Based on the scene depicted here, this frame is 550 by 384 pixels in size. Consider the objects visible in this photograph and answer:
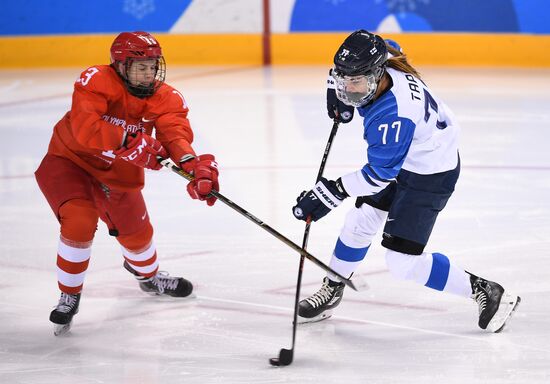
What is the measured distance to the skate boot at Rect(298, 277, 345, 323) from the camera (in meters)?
3.37

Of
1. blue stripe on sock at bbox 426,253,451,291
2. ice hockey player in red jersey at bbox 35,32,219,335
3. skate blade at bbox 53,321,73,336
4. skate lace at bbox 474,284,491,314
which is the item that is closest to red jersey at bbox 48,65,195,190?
ice hockey player in red jersey at bbox 35,32,219,335

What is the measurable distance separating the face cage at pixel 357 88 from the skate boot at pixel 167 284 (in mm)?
1030

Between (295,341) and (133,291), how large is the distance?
0.81 metres

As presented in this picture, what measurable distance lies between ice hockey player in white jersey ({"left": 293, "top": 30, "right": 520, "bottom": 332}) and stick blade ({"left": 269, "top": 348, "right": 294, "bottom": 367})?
1.34 feet

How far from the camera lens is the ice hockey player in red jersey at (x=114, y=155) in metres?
3.14

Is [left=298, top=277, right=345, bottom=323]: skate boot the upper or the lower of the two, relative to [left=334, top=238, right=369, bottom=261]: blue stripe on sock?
lower

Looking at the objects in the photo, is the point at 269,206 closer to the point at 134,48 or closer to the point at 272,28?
the point at 134,48

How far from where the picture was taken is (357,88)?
2.92 m

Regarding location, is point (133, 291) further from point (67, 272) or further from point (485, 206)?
point (485, 206)

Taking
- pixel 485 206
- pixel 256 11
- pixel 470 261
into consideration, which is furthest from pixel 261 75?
pixel 470 261

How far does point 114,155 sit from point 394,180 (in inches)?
36.3

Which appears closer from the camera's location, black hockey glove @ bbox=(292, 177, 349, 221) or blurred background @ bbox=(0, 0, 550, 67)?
black hockey glove @ bbox=(292, 177, 349, 221)

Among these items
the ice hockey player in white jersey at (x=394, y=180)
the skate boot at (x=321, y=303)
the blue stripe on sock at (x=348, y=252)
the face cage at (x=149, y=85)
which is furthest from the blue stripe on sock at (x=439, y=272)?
the face cage at (x=149, y=85)

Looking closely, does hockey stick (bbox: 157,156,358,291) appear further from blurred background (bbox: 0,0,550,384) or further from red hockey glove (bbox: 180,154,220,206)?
blurred background (bbox: 0,0,550,384)
